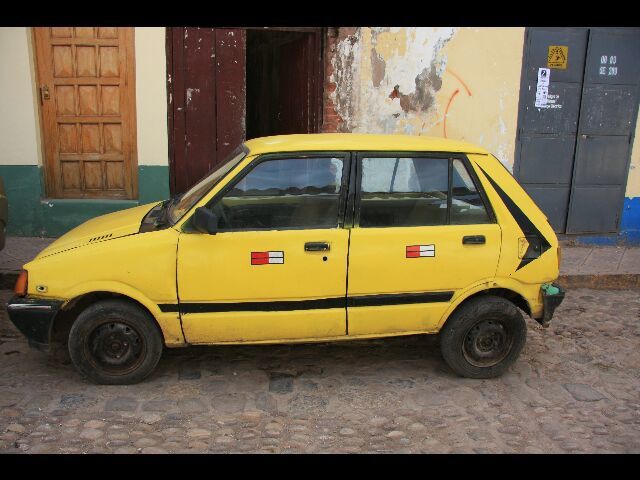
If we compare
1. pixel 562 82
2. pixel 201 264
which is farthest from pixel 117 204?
pixel 562 82

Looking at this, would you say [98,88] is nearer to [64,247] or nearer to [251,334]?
[64,247]

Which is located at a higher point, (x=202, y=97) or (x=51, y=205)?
(x=202, y=97)

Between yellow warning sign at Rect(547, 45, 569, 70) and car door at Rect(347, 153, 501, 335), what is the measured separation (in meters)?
4.27

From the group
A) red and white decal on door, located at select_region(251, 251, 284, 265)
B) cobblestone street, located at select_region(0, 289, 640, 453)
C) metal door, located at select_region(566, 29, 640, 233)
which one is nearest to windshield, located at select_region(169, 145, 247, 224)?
red and white decal on door, located at select_region(251, 251, 284, 265)

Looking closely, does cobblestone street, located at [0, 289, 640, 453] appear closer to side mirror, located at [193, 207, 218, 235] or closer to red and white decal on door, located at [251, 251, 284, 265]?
red and white decal on door, located at [251, 251, 284, 265]

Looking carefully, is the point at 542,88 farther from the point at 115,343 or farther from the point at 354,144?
the point at 115,343

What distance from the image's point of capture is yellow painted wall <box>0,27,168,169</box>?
7.07 metres

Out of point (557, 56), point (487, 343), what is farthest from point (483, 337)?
point (557, 56)

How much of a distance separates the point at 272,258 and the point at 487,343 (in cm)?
170

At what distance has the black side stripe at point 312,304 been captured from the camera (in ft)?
13.2

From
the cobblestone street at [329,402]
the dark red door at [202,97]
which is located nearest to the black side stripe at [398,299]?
the cobblestone street at [329,402]

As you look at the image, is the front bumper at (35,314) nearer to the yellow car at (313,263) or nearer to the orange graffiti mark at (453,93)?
the yellow car at (313,263)

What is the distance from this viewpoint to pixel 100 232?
425 cm

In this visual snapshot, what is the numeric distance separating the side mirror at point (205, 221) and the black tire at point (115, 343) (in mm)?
719
